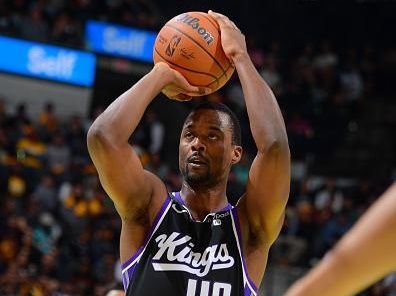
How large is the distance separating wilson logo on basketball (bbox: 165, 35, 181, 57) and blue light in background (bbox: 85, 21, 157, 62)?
39.5ft

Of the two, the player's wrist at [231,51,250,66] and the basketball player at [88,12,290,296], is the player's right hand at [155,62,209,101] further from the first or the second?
the player's wrist at [231,51,250,66]

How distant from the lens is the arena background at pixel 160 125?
10.6 meters

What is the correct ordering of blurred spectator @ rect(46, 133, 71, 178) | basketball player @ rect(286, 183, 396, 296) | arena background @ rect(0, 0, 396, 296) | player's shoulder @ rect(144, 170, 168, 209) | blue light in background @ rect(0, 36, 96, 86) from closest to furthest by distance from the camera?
basketball player @ rect(286, 183, 396, 296)
player's shoulder @ rect(144, 170, 168, 209)
arena background @ rect(0, 0, 396, 296)
blurred spectator @ rect(46, 133, 71, 178)
blue light in background @ rect(0, 36, 96, 86)

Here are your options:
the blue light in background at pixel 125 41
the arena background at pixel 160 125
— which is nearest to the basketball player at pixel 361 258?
the arena background at pixel 160 125

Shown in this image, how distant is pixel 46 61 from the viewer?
14.1 meters

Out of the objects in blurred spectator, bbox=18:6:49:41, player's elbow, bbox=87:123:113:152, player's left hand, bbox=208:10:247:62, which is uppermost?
blurred spectator, bbox=18:6:49:41

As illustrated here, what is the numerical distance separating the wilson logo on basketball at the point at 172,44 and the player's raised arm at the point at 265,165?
298mm

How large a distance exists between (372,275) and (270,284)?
9.31m

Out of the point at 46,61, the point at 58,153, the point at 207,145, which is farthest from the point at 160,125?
the point at 207,145

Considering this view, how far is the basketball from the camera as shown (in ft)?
11.6

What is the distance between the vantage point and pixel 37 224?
10.7m

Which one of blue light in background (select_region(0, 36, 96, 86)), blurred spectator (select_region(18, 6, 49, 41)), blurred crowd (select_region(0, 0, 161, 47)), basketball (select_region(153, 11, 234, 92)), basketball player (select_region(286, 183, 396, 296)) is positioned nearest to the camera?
basketball player (select_region(286, 183, 396, 296))

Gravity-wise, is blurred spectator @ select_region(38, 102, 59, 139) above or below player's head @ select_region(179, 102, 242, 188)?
above

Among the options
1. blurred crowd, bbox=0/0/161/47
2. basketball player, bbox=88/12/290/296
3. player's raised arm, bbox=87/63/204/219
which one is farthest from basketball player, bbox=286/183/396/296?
blurred crowd, bbox=0/0/161/47
